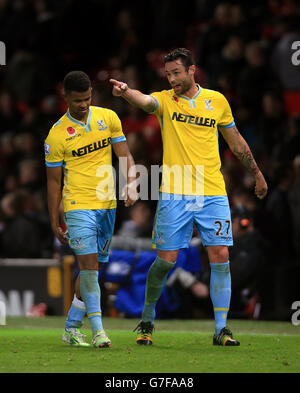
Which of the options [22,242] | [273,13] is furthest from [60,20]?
[22,242]

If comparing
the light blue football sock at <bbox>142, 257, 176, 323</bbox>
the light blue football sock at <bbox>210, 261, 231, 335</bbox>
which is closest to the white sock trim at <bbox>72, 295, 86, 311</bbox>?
the light blue football sock at <bbox>142, 257, 176, 323</bbox>

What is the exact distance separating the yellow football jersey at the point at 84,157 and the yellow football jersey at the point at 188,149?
0.45 metres

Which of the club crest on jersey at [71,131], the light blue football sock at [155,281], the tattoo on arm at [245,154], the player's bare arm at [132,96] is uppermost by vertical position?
the player's bare arm at [132,96]

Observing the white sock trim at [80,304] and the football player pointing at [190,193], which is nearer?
the football player pointing at [190,193]

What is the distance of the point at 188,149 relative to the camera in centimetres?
807

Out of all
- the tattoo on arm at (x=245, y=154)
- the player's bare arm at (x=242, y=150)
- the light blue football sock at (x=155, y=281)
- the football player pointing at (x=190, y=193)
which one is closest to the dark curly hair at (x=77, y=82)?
the football player pointing at (x=190, y=193)

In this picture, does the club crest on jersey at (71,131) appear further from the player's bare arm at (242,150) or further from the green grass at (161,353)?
the green grass at (161,353)

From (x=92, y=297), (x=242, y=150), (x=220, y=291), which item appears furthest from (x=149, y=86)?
(x=92, y=297)

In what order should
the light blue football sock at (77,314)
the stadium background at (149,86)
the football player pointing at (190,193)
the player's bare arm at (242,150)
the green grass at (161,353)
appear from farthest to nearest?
the stadium background at (149,86), the player's bare arm at (242,150), the light blue football sock at (77,314), the football player pointing at (190,193), the green grass at (161,353)

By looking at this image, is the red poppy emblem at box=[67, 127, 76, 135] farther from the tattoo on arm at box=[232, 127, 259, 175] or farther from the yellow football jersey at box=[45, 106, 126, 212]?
the tattoo on arm at box=[232, 127, 259, 175]

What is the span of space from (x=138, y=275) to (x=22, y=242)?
7.21 ft

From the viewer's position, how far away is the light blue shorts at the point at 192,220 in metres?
8.04

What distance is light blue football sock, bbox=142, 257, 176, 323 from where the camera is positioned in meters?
8.10

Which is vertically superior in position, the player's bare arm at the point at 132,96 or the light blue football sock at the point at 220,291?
the player's bare arm at the point at 132,96
